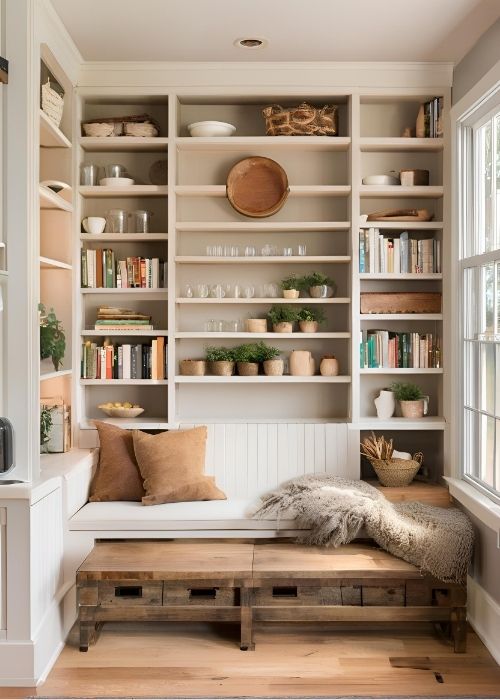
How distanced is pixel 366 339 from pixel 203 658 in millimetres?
2061

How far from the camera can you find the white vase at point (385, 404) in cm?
480

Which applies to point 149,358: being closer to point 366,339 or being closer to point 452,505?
point 366,339

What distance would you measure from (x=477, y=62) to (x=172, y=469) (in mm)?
2671

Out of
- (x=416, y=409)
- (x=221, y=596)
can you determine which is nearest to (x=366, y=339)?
(x=416, y=409)

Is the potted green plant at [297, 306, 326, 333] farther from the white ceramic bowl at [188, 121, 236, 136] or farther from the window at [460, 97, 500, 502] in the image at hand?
the white ceramic bowl at [188, 121, 236, 136]

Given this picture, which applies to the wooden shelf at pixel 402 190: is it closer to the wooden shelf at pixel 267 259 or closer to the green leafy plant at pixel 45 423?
the wooden shelf at pixel 267 259

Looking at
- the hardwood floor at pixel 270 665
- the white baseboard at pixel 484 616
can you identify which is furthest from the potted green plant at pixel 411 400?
the hardwood floor at pixel 270 665

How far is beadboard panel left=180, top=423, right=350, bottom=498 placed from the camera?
465cm

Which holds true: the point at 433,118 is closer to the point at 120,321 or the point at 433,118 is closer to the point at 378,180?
the point at 378,180

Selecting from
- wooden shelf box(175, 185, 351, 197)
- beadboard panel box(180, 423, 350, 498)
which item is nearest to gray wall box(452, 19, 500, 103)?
wooden shelf box(175, 185, 351, 197)

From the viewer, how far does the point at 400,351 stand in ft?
15.6

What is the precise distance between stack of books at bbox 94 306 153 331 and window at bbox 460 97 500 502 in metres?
1.83

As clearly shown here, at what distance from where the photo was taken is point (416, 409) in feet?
15.5

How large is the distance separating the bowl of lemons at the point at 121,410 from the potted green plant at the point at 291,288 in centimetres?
111
